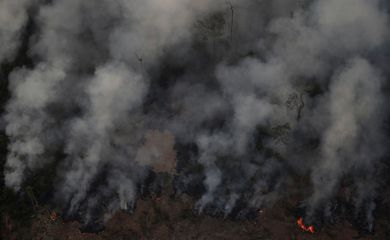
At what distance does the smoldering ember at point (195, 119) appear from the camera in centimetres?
1903

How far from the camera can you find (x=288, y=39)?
2319cm

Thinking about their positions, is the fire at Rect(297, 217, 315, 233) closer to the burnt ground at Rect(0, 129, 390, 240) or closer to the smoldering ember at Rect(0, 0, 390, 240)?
the smoldering ember at Rect(0, 0, 390, 240)

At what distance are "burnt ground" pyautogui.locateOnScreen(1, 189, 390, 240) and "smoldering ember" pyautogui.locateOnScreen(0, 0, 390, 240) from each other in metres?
0.05

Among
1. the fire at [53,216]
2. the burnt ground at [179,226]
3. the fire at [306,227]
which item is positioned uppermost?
the fire at [53,216]

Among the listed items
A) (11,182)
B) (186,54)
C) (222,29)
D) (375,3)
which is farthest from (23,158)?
(375,3)

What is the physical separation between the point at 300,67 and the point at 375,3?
503 cm

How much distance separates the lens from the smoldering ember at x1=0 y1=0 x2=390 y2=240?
19031 mm

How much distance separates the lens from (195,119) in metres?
21.8

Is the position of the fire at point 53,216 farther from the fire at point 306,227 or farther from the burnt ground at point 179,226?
the fire at point 306,227

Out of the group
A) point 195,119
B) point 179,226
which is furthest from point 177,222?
point 195,119

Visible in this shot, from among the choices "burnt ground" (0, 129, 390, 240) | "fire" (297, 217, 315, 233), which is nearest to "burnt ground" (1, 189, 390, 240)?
"burnt ground" (0, 129, 390, 240)

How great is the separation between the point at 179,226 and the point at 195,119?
5.34 m

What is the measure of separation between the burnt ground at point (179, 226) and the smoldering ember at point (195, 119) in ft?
0.16

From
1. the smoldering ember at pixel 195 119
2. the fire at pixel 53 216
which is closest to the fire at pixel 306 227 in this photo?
the smoldering ember at pixel 195 119
